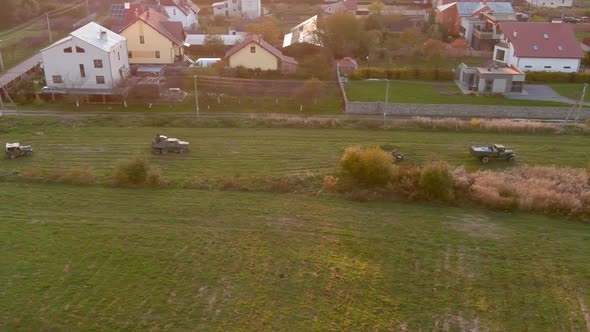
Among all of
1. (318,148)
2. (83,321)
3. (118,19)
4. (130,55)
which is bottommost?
(83,321)

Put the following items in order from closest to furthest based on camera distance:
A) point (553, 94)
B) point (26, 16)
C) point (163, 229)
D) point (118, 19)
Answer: point (163, 229) < point (553, 94) < point (118, 19) < point (26, 16)

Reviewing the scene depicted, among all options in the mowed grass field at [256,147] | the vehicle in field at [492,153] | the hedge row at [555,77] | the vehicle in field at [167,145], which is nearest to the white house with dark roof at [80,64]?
the mowed grass field at [256,147]

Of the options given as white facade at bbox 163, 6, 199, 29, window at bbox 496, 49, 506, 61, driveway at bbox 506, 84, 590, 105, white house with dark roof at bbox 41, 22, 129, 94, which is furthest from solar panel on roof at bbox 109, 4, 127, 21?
driveway at bbox 506, 84, 590, 105

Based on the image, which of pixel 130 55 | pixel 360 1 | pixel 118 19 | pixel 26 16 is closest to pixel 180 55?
pixel 130 55

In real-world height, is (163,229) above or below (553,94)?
below

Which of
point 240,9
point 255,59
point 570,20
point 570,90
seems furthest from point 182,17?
point 570,20

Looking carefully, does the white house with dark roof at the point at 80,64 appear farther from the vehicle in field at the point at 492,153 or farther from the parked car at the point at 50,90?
the vehicle in field at the point at 492,153

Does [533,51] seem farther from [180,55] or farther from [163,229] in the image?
[163,229]

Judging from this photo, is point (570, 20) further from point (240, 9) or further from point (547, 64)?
point (240, 9)
